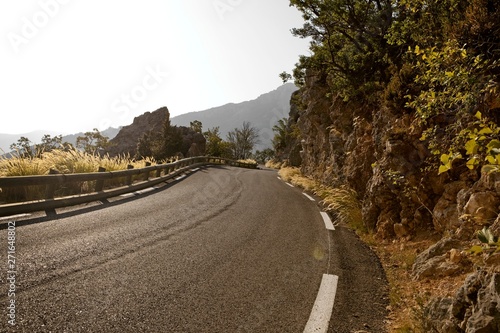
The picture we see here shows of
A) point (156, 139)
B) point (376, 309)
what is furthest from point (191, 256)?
point (156, 139)

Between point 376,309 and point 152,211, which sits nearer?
point 376,309

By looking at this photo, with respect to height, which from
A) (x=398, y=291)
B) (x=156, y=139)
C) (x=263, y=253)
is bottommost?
(x=398, y=291)

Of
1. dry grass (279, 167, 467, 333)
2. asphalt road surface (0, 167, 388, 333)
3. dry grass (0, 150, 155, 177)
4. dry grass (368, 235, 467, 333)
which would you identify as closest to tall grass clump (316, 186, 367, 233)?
dry grass (279, 167, 467, 333)

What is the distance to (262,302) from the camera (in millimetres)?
3115

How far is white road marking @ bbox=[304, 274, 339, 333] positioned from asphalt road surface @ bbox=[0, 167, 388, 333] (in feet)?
0.22

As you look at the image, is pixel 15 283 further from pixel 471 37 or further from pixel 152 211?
pixel 471 37

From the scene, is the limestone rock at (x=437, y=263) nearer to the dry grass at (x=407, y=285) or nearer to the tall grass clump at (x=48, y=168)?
the dry grass at (x=407, y=285)

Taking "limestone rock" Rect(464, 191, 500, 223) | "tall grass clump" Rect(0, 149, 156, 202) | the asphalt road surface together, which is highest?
"tall grass clump" Rect(0, 149, 156, 202)

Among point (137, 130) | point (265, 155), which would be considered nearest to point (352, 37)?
point (137, 130)

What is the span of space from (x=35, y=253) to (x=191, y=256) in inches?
82.8

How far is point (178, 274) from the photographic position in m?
3.59

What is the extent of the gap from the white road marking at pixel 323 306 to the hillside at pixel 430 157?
2.17 ft

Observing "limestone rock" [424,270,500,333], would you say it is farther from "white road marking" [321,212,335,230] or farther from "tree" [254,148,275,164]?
"tree" [254,148,275,164]

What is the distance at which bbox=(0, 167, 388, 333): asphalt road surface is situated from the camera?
2.65 metres
